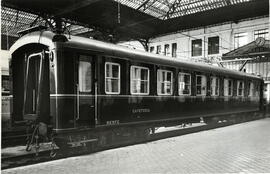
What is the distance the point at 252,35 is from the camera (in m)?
28.1

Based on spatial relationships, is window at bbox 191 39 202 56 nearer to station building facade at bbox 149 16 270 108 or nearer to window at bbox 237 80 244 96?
station building facade at bbox 149 16 270 108

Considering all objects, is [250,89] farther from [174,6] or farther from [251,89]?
[174,6]

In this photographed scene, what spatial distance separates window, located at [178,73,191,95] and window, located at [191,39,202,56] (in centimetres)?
1995

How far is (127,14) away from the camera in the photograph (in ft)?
76.5

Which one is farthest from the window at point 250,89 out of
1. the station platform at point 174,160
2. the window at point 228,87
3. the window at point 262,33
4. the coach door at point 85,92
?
the coach door at point 85,92

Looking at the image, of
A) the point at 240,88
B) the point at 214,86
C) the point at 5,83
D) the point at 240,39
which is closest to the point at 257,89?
the point at 240,88

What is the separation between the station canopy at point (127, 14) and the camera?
62.0ft

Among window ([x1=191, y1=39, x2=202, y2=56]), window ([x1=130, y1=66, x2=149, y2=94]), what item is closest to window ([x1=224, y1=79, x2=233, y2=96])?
window ([x1=130, y1=66, x2=149, y2=94])

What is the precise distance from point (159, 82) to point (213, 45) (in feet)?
71.3

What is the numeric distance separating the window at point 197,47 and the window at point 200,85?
18.6 m

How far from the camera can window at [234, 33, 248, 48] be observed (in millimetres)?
28667

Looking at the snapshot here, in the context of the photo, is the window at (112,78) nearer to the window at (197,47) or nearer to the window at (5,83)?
the window at (5,83)

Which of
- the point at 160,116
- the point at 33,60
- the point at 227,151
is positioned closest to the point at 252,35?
the point at 160,116

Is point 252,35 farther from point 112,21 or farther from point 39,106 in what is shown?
point 39,106
